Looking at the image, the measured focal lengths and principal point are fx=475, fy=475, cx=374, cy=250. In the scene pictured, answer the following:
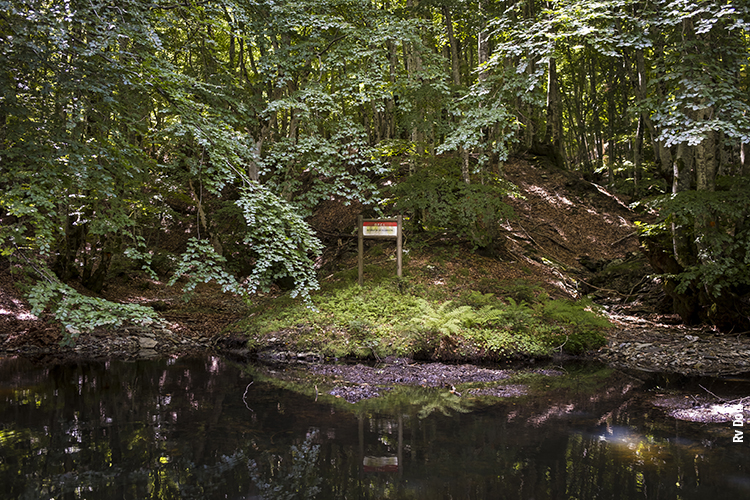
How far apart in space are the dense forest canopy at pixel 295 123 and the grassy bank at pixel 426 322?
125 centimetres

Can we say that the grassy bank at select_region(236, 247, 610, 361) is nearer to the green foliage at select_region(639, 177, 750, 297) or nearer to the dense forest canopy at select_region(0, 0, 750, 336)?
the dense forest canopy at select_region(0, 0, 750, 336)

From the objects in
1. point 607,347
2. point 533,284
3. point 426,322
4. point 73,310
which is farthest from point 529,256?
point 73,310

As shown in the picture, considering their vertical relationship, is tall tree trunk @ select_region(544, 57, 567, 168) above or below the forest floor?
above

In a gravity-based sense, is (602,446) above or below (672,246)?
below

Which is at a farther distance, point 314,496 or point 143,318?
point 143,318

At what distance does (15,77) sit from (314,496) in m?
5.66

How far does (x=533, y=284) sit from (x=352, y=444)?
8.05 metres

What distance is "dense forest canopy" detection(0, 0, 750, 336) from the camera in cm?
561

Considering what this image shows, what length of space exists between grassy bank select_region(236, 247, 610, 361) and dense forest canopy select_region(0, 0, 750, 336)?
4.11ft

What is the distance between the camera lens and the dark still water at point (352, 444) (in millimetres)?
4410

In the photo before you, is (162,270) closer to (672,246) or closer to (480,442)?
(480,442)

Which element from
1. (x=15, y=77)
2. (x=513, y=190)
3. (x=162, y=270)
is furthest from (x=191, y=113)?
(x=162, y=270)

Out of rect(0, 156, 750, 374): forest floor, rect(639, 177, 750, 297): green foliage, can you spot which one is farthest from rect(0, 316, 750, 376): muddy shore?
rect(639, 177, 750, 297): green foliage

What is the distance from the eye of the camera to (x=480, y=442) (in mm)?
5434
